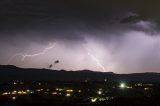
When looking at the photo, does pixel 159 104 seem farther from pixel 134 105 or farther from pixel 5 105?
pixel 5 105

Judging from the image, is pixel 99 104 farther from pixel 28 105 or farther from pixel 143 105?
pixel 28 105

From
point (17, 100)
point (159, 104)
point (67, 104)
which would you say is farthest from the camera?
point (17, 100)

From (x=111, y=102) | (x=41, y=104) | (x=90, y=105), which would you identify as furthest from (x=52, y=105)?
(x=111, y=102)

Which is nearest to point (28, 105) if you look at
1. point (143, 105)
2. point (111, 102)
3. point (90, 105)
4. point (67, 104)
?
point (67, 104)

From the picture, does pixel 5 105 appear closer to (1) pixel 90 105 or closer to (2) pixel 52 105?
(2) pixel 52 105

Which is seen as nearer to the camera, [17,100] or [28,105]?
[28,105]

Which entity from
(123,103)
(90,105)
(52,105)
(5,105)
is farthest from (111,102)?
(5,105)

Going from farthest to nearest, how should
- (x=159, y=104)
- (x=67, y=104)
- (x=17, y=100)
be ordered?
(x=17, y=100)
(x=67, y=104)
(x=159, y=104)
